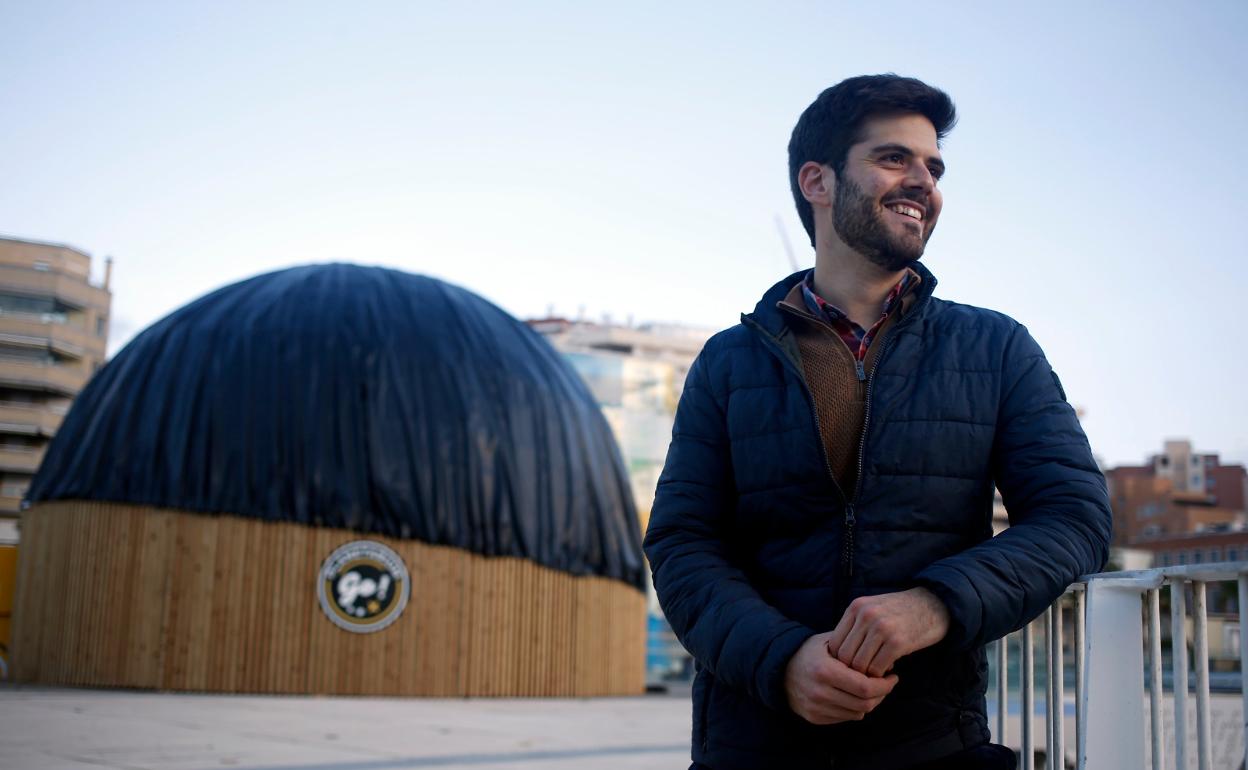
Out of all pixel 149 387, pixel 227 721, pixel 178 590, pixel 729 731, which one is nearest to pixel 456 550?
pixel 178 590

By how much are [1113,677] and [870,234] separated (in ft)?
3.49

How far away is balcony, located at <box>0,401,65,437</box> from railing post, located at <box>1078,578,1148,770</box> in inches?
2524

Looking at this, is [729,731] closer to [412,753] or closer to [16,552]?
[412,753]

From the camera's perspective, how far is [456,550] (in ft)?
53.1

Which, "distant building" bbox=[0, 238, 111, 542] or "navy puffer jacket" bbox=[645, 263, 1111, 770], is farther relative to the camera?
"distant building" bbox=[0, 238, 111, 542]

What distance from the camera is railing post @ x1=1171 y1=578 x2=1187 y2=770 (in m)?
2.26

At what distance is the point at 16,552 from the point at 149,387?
16.0ft

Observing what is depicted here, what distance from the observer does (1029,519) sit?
2.08 meters

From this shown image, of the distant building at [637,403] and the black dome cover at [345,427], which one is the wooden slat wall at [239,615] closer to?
the black dome cover at [345,427]

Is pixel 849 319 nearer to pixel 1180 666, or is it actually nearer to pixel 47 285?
pixel 1180 666

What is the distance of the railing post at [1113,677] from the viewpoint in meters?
2.46

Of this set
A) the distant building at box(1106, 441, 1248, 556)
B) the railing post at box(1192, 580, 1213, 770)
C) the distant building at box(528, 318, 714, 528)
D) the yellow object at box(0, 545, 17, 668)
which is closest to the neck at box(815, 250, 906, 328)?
the railing post at box(1192, 580, 1213, 770)

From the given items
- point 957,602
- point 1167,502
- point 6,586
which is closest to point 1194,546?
point 1167,502

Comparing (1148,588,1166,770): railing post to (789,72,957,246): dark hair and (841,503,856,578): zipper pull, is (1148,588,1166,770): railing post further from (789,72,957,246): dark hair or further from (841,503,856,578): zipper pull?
(789,72,957,246): dark hair
